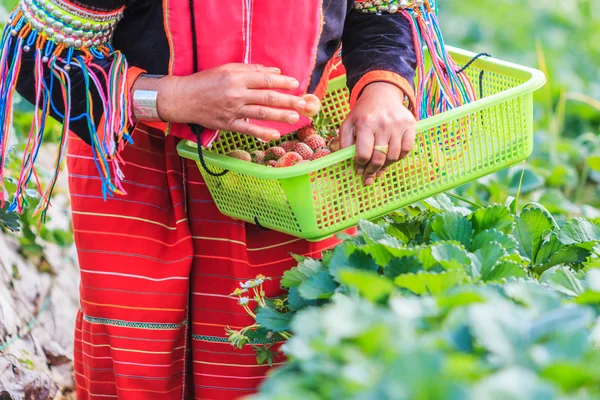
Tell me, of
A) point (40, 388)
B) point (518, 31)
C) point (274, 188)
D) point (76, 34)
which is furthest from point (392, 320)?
point (518, 31)

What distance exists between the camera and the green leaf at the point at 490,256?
4.33ft

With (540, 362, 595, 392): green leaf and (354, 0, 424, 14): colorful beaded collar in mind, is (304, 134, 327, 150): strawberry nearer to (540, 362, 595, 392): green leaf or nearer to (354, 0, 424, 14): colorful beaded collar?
(354, 0, 424, 14): colorful beaded collar

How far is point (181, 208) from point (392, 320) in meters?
0.92

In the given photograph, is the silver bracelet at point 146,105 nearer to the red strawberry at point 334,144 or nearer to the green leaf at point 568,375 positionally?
the red strawberry at point 334,144

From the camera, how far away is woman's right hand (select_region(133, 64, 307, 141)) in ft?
4.80

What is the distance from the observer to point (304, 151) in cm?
174

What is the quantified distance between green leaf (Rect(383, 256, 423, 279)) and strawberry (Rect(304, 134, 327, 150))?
1.85 feet

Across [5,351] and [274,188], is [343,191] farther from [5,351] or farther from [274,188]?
[5,351]

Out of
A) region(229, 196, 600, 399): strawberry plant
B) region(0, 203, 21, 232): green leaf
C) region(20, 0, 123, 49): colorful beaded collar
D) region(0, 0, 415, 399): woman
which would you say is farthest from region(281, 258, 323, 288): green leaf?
region(0, 203, 21, 232): green leaf

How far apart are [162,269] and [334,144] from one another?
45cm

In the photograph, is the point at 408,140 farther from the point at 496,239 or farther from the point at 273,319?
the point at 273,319

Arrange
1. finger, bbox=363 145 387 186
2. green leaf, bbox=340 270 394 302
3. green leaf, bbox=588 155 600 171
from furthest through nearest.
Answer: green leaf, bbox=588 155 600 171 < finger, bbox=363 145 387 186 < green leaf, bbox=340 270 394 302

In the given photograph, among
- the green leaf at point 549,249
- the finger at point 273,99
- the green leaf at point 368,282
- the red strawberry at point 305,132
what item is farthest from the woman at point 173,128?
the green leaf at point 368,282

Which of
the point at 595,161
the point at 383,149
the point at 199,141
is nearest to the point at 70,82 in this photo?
the point at 199,141
